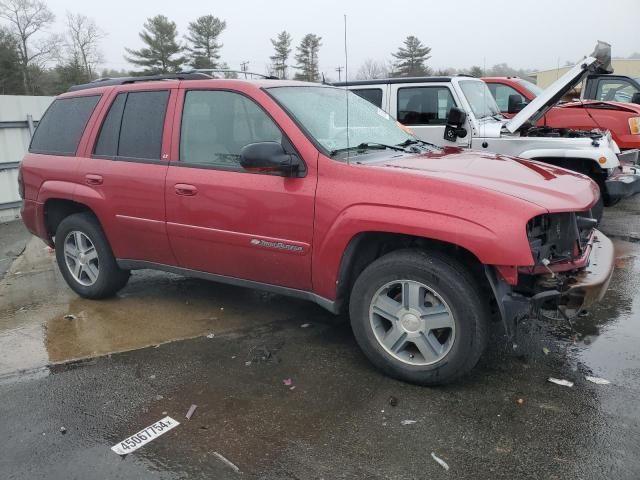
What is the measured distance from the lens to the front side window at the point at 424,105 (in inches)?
292

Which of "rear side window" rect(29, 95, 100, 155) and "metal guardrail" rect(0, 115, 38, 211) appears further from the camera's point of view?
"metal guardrail" rect(0, 115, 38, 211)

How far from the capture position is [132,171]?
433 centimetres

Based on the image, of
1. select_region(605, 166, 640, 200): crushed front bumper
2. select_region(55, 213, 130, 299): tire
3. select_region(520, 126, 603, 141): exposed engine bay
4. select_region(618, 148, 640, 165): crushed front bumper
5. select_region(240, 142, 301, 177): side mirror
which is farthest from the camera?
select_region(618, 148, 640, 165): crushed front bumper

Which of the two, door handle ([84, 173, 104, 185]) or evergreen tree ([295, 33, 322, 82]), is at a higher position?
evergreen tree ([295, 33, 322, 82])

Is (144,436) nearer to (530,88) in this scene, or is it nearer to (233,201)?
(233,201)

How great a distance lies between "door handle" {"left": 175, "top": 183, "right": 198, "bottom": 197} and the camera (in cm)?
397

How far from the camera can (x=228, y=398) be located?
10.8ft

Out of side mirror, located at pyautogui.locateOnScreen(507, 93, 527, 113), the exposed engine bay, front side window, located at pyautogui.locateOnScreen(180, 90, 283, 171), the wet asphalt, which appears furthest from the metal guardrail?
side mirror, located at pyautogui.locateOnScreen(507, 93, 527, 113)

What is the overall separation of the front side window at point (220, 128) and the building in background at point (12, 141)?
6.15 metres

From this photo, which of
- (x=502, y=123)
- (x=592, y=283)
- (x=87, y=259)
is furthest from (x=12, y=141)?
(x=592, y=283)

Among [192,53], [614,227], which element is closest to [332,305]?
[614,227]

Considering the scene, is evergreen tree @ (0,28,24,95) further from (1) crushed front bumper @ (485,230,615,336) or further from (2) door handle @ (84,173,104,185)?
(1) crushed front bumper @ (485,230,615,336)

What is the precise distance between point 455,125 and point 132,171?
13.2ft

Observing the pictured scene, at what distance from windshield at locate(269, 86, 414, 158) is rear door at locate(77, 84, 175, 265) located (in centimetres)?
103
